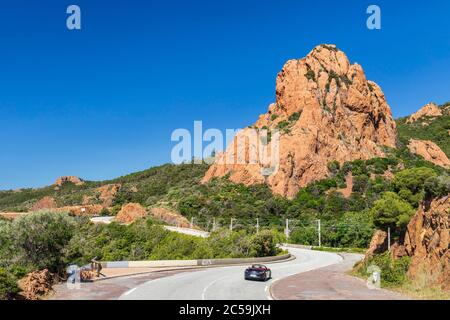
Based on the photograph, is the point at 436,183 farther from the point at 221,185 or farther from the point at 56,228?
the point at 221,185

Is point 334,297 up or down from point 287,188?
down

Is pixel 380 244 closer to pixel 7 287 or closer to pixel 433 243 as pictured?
pixel 433 243

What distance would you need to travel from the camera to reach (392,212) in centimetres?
3253

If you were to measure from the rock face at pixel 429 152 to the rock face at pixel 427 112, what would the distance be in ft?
174

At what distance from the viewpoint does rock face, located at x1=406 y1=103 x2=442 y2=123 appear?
161575 millimetres

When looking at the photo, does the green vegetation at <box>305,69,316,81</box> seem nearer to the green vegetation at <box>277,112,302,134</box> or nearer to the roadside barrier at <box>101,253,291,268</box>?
the green vegetation at <box>277,112,302,134</box>

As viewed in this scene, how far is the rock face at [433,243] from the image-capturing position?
21500mm

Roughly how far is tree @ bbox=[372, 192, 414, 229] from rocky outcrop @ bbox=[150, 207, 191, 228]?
50.5 metres

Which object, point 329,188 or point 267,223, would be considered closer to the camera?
point 267,223
